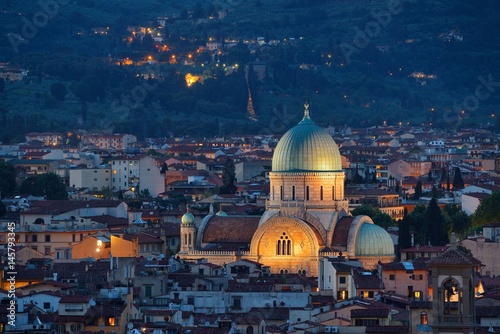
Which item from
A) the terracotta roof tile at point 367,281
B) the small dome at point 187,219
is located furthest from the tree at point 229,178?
the terracotta roof tile at point 367,281

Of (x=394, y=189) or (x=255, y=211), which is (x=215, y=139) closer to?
(x=394, y=189)

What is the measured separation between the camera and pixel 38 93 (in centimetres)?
19938

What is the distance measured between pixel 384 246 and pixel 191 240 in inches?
255

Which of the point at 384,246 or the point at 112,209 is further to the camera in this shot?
the point at 112,209

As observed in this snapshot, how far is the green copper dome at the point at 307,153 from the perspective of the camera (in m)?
76.9

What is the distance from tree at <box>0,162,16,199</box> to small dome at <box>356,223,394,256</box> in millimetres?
35550

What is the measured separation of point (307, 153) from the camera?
7700cm

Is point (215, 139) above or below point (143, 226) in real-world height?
above

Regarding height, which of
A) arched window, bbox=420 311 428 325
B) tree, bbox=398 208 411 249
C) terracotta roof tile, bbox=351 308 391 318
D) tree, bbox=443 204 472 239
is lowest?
arched window, bbox=420 311 428 325

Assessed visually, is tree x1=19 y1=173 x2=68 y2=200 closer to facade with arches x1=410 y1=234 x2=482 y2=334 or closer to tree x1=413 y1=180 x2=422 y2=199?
tree x1=413 y1=180 x2=422 y2=199

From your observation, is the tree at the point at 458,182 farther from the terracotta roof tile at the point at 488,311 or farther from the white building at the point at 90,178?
the terracotta roof tile at the point at 488,311

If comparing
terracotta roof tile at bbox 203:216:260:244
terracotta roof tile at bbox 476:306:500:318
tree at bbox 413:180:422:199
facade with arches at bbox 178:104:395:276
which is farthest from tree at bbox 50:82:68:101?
terracotta roof tile at bbox 476:306:500:318

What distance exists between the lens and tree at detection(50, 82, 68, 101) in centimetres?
19825

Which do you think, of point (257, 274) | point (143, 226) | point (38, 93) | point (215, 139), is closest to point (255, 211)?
point (143, 226)
